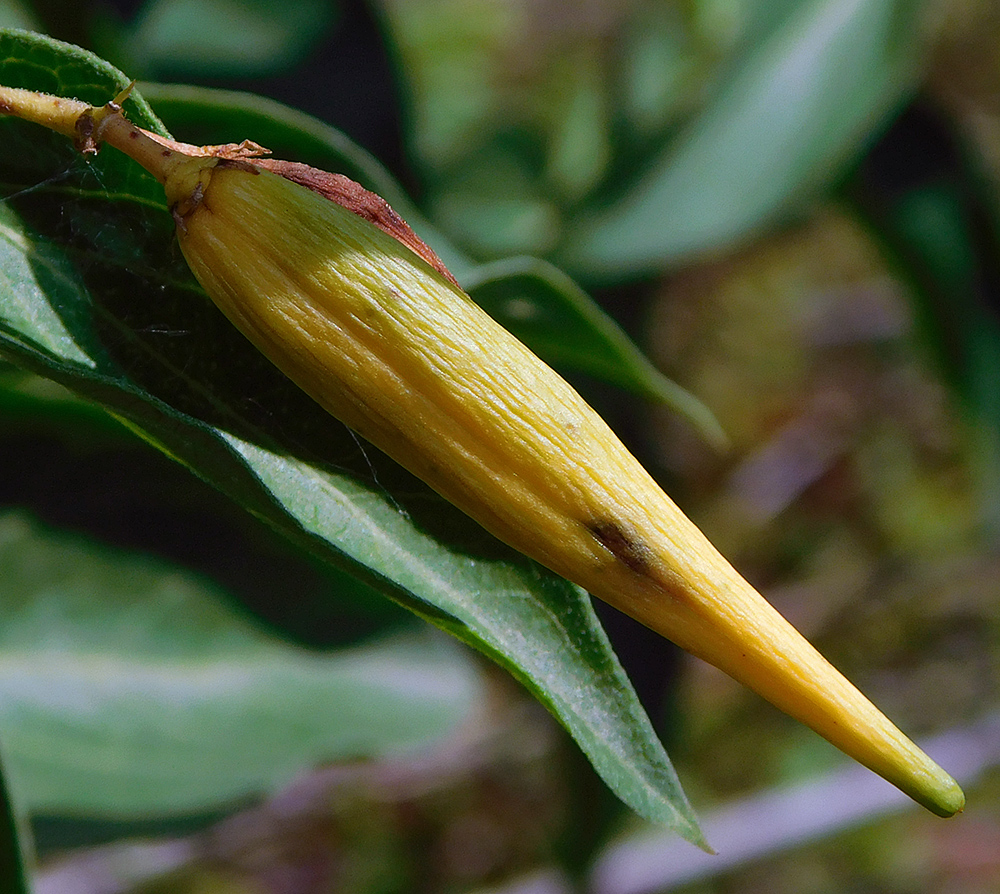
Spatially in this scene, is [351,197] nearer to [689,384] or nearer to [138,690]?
[138,690]

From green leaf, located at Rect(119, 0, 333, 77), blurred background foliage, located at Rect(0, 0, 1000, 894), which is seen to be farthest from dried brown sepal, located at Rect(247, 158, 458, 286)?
green leaf, located at Rect(119, 0, 333, 77)

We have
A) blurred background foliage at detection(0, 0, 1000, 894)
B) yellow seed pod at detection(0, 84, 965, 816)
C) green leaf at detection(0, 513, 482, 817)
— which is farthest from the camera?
blurred background foliage at detection(0, 0, 1000, 894)

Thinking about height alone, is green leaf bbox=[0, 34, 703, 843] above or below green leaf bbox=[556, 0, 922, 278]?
below

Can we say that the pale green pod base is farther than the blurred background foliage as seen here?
No

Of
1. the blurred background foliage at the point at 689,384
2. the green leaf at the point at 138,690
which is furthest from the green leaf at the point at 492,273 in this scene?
the green leaf at the point at 138,690

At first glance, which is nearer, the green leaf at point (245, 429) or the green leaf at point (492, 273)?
the green leaf at point (245, 429)

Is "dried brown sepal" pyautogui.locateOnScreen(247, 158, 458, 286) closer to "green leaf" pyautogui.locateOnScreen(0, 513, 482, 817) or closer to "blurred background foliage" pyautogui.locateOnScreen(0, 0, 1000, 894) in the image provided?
"blurred background foliage" pyautogui.locateOnScreen(0, 0, 1000, 894)

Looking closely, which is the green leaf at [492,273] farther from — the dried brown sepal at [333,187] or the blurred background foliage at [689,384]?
the blurred background foliage at [689,384]
